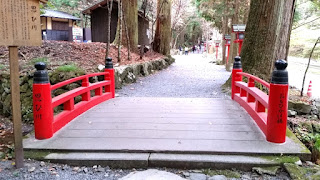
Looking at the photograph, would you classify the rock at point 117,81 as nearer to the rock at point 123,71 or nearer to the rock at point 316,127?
the rock at point 123,71

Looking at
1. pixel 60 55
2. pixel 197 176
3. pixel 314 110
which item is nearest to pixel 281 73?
pixel 197 176

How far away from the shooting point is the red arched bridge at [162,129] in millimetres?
3205

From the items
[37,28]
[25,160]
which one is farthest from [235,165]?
[37,28]

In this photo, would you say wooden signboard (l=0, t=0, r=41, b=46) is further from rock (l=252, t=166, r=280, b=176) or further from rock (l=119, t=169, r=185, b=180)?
rock (l=252, t=166, r=280, b=176)

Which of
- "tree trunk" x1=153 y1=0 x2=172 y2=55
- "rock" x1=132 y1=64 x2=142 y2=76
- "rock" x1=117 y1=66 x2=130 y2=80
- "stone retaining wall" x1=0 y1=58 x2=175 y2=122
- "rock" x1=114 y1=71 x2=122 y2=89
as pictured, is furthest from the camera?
"tree trunk" x1=153 y1=0 x2=172 y2=55

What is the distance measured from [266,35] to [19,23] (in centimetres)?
607

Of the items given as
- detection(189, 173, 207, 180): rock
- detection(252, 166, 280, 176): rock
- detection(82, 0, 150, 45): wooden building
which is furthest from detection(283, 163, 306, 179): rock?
detection(82, 0, 150, 45): wooden building

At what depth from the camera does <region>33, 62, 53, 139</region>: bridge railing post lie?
11.1 feet

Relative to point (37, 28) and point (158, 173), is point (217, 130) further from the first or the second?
point (37, 28)

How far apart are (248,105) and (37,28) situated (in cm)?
356

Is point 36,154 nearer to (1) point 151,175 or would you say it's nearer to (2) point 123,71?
(1) point 151,175

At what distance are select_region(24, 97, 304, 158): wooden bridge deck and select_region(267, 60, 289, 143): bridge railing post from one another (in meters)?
0.16

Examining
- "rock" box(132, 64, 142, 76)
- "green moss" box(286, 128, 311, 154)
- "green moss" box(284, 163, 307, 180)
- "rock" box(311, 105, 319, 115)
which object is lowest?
"rock" box(311, 105, 319, 115)

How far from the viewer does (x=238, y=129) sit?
3.94m
